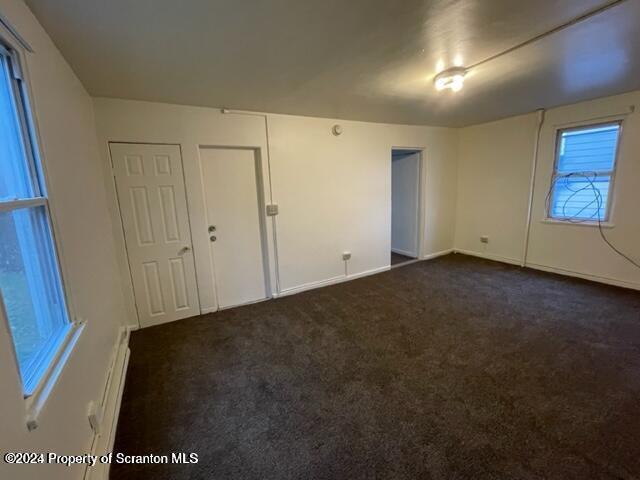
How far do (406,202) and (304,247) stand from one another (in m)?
2.44

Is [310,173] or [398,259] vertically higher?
[310,173]

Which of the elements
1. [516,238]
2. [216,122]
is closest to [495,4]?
[216,122]

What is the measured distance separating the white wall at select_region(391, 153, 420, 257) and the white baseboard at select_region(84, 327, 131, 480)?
4520mm

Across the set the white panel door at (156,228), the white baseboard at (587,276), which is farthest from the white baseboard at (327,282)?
the white baseboard at (587,276)

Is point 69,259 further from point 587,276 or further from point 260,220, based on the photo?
point 587,276

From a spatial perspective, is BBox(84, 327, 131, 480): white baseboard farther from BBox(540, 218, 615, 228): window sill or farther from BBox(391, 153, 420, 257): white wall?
BBox(540, 218, 615, 228): window sill

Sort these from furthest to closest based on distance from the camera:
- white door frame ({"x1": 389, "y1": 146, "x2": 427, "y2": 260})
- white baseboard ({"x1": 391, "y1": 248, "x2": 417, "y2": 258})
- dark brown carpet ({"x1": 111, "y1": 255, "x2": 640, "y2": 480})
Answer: white baseboard ({"x1": 391, "y1": 248, "x2": 417, "y2": 258}) < white door frame ({"x1": 389, "y1": 146, "x2": 427, "y2": 260}) < dark brown carpet ({"x1": 111, "y1": 255, "x2": 640, "y2": 480})

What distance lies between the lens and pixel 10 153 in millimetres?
1172

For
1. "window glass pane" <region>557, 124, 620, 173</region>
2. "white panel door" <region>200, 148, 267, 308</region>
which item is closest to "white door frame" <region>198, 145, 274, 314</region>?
"white panel door" <region>200, 148, 267, 308</region>

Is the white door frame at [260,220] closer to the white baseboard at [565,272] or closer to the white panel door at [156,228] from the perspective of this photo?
the white panel door at [156,228]

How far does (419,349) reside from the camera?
2457 millimetres

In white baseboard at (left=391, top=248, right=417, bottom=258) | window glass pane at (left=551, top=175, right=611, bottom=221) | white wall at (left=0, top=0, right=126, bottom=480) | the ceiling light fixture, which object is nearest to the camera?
white wall at (left=0, top=0, right=126, bottom=480)

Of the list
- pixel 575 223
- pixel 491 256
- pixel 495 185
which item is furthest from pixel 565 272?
pixel 495 185

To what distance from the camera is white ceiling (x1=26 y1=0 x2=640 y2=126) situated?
Result: 4.82ft
